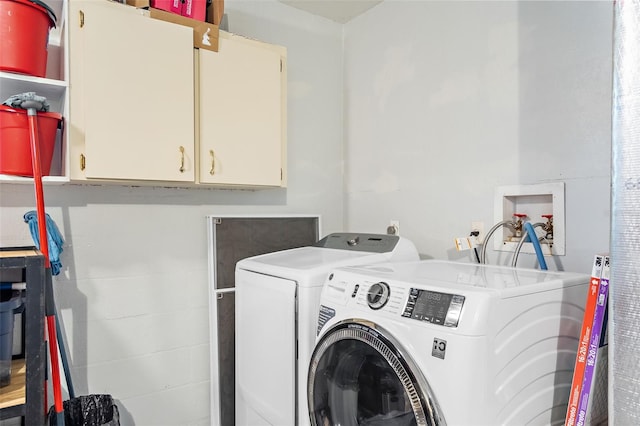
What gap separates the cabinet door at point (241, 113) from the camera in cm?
212

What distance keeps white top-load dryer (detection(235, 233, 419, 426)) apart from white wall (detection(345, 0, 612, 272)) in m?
0.45

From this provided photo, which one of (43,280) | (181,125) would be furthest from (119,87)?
(43,280)

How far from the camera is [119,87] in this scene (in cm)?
186

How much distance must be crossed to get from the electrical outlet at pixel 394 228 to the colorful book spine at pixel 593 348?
1.37 m

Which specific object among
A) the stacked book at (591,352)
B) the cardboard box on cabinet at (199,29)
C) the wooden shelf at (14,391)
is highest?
the cardboard box on cabinet at (199,29)

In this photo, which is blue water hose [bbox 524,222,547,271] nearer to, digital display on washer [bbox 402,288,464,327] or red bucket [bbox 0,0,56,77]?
digital display on washer [bbox 402,288,464,327]

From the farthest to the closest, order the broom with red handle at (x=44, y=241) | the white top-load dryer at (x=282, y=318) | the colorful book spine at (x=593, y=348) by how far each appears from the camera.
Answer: the white top-load dryer at (x=282, y=318) → the broom with red handle at (x=44, y=241) → the colorful book spine at (x=593, y=348)

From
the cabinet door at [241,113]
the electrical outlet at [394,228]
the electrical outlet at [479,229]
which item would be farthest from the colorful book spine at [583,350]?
the cabinet door at [241,113]

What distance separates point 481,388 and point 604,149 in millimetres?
1113

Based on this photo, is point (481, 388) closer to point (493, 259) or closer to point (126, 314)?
point (493, 259)

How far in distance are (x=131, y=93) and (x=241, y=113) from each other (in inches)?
21.1

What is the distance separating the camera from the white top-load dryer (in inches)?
67.9

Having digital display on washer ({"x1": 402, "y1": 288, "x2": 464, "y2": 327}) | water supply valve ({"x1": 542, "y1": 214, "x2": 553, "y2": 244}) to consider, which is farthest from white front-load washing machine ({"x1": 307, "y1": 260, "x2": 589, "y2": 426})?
water supply valve ({"x1": 542, "y1": 214, "x2": 553, "y2": 244})

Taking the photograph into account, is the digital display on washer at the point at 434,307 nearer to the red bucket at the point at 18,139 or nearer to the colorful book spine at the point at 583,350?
the colorful book spine at the point at 583,350
